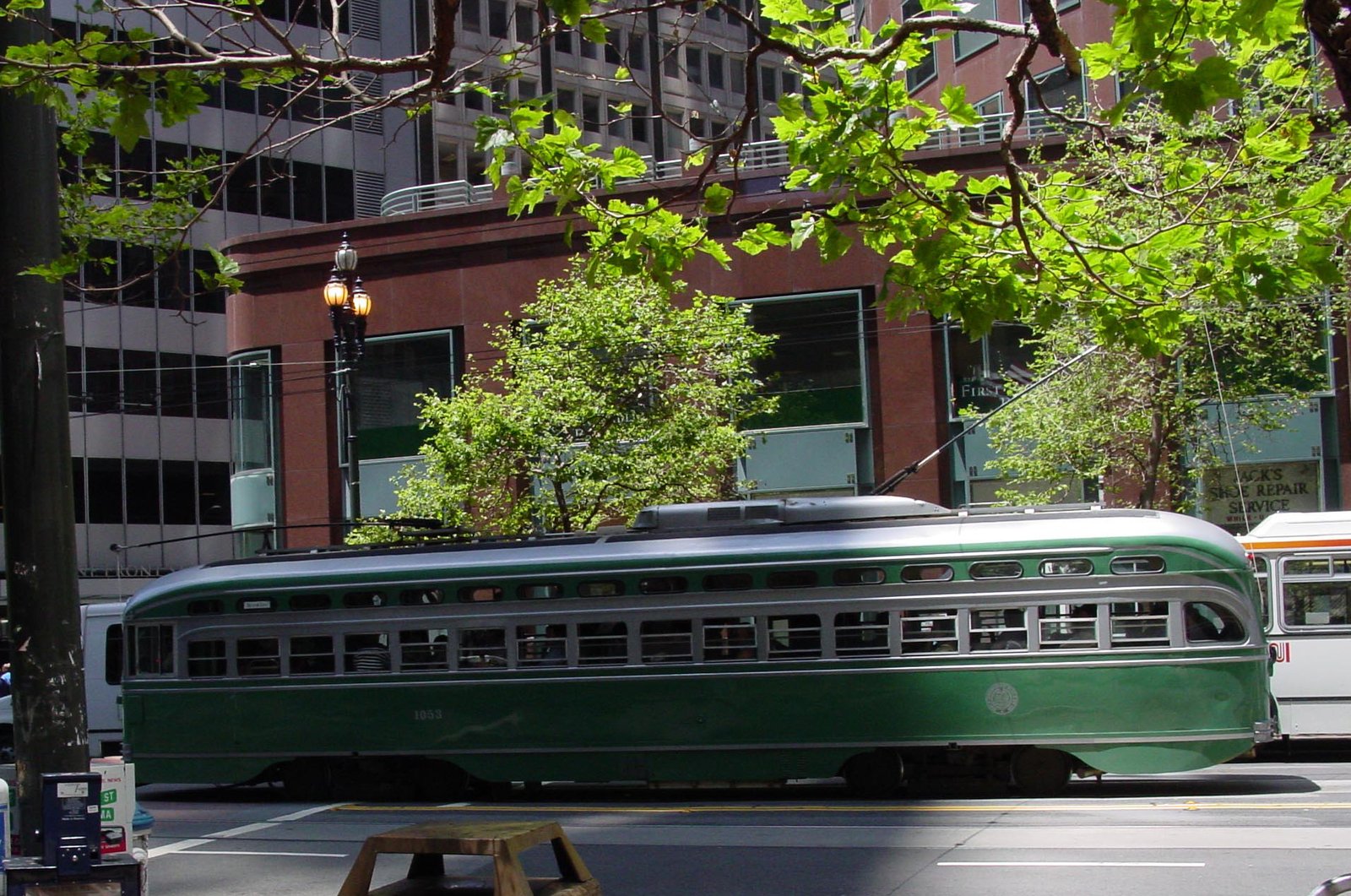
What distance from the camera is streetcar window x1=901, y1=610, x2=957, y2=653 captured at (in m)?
16.2

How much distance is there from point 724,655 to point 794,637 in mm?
810

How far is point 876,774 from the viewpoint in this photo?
16.8 m

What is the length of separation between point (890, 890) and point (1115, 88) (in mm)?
23164

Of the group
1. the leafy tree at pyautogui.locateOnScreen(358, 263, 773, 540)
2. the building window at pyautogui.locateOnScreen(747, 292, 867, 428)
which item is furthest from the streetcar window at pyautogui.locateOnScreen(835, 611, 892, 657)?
the building window at pyautogui.locateOnScreen(747, 292, 867, 428)

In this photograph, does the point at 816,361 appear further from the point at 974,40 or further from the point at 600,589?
the point at 600,589

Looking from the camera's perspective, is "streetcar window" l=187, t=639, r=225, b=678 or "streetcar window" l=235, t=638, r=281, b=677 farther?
"streetcar window" l=187, t=639, r=225, b=678

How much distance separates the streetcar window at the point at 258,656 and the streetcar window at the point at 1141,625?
9764 mm

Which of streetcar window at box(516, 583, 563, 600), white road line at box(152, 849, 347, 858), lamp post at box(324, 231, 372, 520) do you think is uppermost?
lamp post at box(324, 231, 372, 520)

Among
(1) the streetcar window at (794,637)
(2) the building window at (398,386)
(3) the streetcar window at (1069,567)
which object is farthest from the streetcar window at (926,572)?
(2) the building window at (398,386)

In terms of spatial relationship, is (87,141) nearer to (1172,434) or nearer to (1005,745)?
(1005,745)

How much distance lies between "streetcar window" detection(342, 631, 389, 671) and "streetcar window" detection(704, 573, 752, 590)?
157 inches

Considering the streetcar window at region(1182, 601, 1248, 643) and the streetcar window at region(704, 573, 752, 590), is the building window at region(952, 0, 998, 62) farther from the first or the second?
the streetcar window at region(1182, 601, 1248, 643)

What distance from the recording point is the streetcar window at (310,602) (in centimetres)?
1848

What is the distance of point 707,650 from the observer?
56.0 ft
